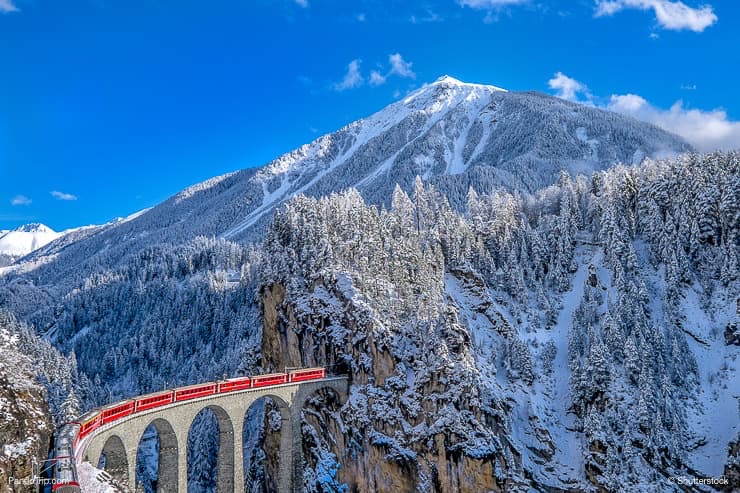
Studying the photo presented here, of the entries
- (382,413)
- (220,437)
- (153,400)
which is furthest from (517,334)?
(153,400)

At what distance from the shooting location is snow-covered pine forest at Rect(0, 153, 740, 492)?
53.2m

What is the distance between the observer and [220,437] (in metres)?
51.2

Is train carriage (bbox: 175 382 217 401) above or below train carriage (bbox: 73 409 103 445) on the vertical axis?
above

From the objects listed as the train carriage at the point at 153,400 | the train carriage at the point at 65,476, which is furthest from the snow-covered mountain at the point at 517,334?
the train carriage at the point at 65,476

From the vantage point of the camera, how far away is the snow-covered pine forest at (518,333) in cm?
5316

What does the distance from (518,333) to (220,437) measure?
3663 cm

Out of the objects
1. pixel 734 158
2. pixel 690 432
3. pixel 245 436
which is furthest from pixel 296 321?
pixel 734 158

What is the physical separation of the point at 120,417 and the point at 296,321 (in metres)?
29.0

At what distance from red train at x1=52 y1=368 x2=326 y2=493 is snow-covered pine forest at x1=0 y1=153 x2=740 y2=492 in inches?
362

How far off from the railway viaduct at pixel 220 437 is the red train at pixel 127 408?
0.47 m

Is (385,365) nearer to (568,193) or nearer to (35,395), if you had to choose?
(35,395)

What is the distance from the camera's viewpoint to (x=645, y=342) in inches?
2334

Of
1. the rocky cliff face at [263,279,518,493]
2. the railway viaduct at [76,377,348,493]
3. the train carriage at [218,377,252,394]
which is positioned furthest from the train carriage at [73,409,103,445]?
the rocky cliff face at [263,279,518,493]

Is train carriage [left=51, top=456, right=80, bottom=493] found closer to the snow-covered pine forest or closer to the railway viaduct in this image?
the railway viaduct
